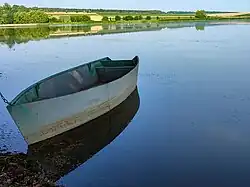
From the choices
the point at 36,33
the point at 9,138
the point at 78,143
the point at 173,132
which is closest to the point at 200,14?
the point at 36,33

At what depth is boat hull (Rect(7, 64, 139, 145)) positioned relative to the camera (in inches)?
450

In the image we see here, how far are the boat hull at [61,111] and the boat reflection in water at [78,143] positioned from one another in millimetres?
247

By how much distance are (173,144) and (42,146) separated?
412 cm

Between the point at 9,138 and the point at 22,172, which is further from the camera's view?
the point at 9,138

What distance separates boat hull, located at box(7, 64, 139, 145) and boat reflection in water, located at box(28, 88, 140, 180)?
0.81ft

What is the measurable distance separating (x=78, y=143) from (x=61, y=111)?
1.20 metres

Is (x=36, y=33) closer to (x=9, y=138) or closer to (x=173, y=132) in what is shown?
(x=9, y=138)

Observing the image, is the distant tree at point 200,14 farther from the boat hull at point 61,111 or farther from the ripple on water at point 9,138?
the ripple on water at point 9,138

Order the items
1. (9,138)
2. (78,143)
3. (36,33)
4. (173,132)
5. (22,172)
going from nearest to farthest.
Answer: (22,172) < (78,143) < (9,138) < (173,132) < (36,33)

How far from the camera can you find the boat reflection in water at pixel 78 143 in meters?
10.6

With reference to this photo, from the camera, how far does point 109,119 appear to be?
49.0 feet

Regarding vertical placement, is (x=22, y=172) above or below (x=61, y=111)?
below

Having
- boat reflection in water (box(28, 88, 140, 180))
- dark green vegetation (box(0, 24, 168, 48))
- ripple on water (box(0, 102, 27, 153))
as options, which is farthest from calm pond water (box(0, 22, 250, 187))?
dark green vegetation (box(0, 24, 168, 48))

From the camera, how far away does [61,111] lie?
40.8 ft
